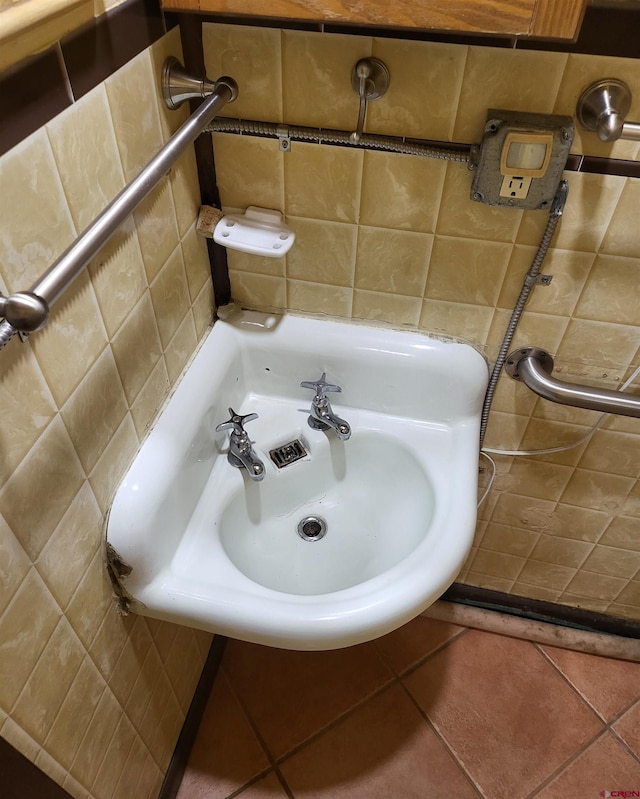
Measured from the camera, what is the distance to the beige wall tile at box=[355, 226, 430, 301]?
904 millimetres

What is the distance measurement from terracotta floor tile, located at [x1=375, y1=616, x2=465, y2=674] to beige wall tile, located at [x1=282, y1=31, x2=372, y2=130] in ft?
3.88

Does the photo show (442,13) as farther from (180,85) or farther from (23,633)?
(23,633)

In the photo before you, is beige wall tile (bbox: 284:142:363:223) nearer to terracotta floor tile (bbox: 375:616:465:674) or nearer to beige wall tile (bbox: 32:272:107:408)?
beige wall tile (bbox: 32:272:107:408)

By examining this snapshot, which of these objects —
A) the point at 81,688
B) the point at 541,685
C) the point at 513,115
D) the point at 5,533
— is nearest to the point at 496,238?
the point at 513,115

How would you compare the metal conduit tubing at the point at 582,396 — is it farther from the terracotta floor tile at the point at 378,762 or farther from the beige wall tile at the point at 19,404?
the terracotta floor tile at the point at 378,762

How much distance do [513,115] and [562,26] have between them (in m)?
0.16

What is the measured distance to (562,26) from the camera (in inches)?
23.1

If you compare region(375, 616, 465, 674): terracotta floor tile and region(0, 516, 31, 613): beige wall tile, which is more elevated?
region(0, 516, 31, 613): beige wall tile

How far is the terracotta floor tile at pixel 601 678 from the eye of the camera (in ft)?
4.53

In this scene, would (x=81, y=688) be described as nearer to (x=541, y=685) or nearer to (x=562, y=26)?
(x=562, y=26)

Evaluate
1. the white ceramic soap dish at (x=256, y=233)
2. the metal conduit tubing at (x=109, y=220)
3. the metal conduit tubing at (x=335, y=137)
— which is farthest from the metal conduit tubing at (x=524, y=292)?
the metal conduit tubing at (x=109, y=220)

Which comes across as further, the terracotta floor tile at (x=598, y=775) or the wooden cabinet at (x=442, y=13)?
the terracotta floor tile at (x=598, y=775)

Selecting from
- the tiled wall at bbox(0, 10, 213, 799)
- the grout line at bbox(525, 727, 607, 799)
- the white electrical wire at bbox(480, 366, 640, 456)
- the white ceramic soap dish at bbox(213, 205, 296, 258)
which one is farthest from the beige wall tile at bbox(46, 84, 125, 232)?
the grout line at bbox(525, 727, 607, 799)

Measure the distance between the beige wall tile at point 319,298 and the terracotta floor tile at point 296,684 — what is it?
88 cm
